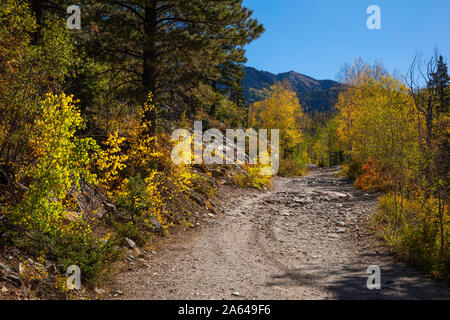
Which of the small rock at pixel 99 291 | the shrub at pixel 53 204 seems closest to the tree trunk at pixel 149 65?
the shrub at pixel 53 204

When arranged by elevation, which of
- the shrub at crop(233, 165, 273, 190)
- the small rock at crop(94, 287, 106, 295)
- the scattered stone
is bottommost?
the scattered stone

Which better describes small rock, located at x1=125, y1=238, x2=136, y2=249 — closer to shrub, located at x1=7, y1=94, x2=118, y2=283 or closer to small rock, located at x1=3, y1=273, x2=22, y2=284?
shrub, located at x1=7, y1=94, x2=118, y2=283

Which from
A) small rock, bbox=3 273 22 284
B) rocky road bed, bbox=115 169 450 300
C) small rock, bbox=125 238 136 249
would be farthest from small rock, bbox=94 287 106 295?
small rock, bbox=125 238 136 249

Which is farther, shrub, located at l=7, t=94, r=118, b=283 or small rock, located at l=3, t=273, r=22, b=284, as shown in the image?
shrub, located at l=7, t=94, r=118, b=283

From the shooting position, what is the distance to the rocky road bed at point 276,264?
4535mm

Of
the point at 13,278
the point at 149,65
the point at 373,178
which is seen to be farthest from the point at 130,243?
the point at 373,178

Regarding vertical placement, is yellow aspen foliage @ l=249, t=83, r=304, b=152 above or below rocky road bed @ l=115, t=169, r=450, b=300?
above

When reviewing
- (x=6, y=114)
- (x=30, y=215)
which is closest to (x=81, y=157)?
(x=30, y=215)

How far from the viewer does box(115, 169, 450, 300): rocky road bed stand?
4535 mm

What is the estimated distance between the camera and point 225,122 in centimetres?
2898

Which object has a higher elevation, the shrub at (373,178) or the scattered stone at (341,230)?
the shrub at (373,178)

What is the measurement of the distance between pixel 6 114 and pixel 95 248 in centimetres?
296

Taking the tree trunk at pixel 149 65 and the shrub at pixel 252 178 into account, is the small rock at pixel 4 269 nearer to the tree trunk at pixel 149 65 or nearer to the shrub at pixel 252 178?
the tree trunk at pixel 149 65

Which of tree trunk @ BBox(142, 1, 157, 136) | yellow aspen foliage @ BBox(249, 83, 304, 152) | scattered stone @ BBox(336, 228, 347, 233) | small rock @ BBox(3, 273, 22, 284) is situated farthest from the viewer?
yellow aspen foliage @ BBox(249, 83, 304, 152)
